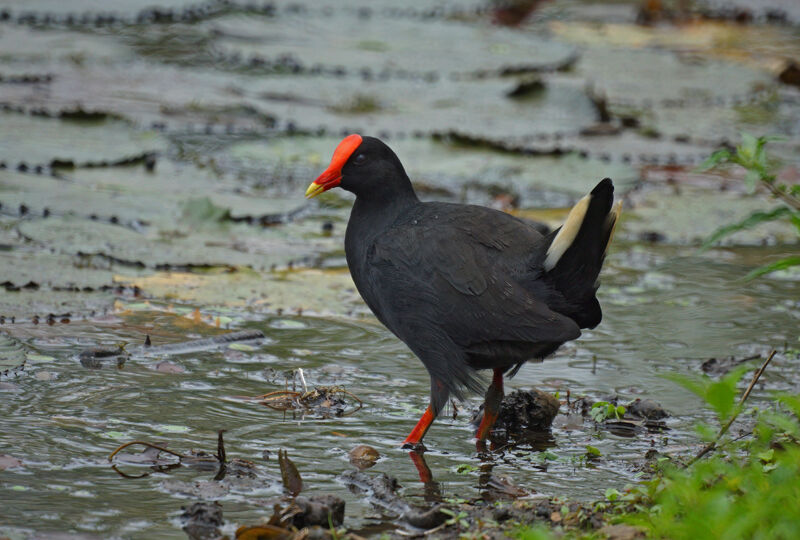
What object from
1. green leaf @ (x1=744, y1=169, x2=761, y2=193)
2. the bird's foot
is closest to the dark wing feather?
the bird's foot

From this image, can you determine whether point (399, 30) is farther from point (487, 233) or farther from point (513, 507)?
point (513, 507)

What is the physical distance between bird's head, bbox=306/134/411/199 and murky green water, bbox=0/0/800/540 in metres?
0.76

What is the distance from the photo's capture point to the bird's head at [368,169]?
4156 millimetres

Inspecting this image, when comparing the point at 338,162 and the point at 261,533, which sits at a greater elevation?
the point at 338,162

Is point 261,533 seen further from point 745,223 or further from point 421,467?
point 745,223

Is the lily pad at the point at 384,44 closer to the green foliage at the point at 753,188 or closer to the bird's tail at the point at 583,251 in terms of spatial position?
the bird's tail at the point at 583,251

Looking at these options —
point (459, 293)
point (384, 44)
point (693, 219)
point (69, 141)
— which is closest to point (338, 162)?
point (459, 293)

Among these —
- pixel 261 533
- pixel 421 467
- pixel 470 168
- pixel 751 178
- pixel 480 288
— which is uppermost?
pixel 751 178

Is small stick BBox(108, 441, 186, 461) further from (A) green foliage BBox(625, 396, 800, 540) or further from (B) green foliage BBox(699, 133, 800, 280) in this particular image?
(B) green foliage BBox(699, 133, 800, 280)

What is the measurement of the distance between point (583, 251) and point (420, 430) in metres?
0.81

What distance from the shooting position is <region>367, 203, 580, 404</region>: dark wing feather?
365 cm

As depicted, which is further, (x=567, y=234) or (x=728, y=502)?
(x=567, y=234)

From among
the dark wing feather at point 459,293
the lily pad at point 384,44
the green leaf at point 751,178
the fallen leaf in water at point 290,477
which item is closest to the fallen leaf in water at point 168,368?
the dark wing feather at point 459,293

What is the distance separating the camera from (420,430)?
12.3 ft
